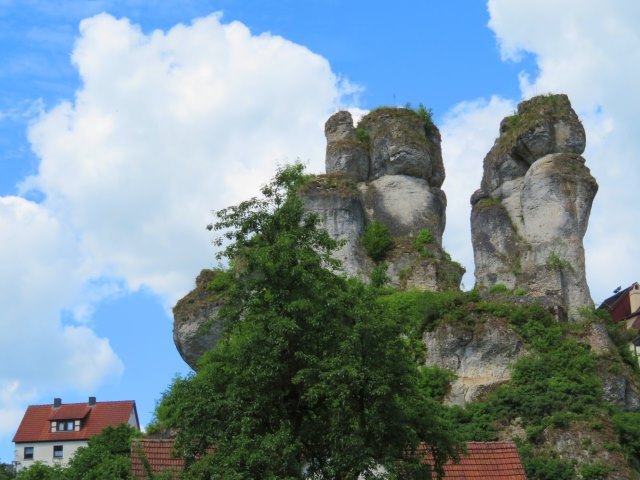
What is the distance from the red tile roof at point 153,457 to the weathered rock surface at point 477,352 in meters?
18.5

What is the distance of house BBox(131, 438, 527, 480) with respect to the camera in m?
34.2

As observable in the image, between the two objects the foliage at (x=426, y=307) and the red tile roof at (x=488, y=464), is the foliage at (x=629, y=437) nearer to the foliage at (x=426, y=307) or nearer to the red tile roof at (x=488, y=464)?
the foliage at (x=426, y=307)

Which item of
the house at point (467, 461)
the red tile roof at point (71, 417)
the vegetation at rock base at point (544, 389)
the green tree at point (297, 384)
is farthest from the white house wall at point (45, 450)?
the green tree at point (297, 384)

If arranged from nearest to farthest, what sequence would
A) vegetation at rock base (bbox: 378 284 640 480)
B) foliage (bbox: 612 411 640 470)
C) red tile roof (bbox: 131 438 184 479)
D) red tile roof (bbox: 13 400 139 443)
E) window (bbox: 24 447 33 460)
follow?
1. red tile roof (bbox: 131 438 184 479)
2. vegetation at rock base (bbox: 378 284 640 480)
3. foliage (bbox: 612 411 640 470)
4. window (bbox: 24 447 33 460)
5. red tile roof (bbox: 13 400 139 443)

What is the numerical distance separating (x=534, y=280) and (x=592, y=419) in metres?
14.7

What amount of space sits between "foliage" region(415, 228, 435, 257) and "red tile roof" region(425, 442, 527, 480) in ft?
79.8

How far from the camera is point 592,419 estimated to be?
151 feet

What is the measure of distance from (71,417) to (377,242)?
29898 millimetres

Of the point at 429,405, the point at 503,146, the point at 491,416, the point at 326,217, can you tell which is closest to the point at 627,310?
the point at 503,146

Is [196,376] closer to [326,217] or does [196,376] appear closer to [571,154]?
[326,217]

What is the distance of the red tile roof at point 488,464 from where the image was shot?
36250 mm

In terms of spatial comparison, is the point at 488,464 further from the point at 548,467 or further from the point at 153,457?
the point at 153,457

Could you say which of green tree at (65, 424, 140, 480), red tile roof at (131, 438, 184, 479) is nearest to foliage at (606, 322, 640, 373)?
green tree at (65, 424, 140, 480)

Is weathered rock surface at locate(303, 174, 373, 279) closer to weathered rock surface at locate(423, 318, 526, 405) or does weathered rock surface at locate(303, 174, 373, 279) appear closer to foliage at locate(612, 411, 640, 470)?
weathered rock surface at locate(423, 318, 526, 405)
